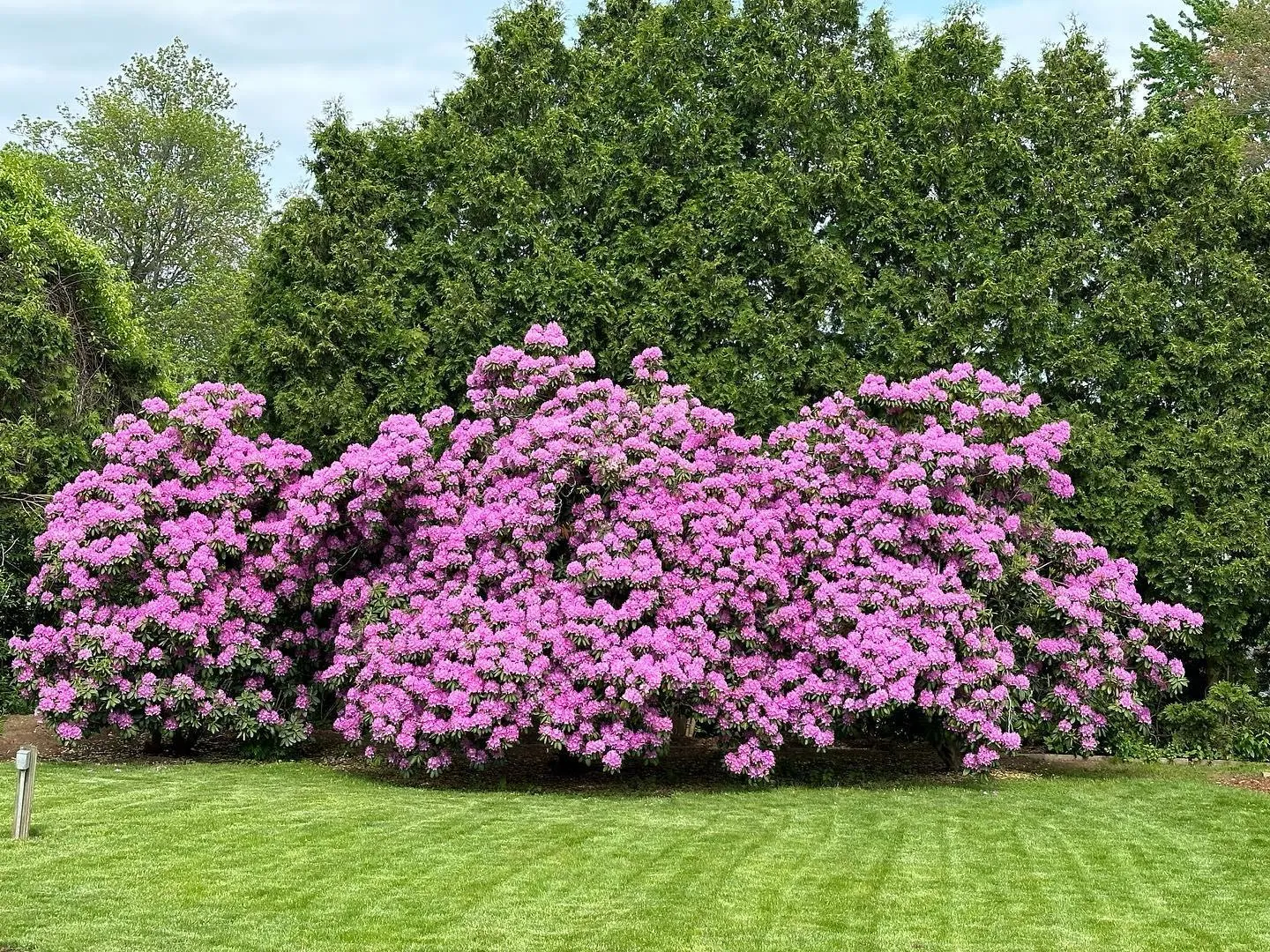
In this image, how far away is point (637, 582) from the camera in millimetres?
10062

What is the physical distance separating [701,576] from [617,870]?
147 inches

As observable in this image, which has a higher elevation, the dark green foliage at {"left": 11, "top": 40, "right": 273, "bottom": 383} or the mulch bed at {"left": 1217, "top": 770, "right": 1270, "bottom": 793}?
the dark green foliage at {"left": 11, "top": 40, "right": 273, "bottom": 383}

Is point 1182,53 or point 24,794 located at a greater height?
point 1182,53

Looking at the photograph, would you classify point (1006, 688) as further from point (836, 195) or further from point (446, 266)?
point (446, 266)

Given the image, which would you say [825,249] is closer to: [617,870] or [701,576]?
[701,576]

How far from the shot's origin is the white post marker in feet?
24.7

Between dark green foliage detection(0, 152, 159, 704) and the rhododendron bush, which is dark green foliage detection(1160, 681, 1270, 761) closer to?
the rhododendron bush

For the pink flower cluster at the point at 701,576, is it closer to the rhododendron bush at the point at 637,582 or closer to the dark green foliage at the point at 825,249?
the rhododendron bush at the point at 637,582

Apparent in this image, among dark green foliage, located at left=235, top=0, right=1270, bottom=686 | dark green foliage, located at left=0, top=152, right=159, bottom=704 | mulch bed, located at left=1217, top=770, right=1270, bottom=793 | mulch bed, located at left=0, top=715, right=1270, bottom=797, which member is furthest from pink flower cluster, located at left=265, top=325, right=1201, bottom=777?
dark green foliage, located at left=0, top=152, right=159, bottom=704

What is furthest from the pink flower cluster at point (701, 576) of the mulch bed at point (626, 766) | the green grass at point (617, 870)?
the green grass at point (617, 870)

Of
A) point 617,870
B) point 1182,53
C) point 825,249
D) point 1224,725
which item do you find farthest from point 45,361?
point 1182,53

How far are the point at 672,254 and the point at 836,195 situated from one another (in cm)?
207

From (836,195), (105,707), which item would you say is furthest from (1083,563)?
(105,707)

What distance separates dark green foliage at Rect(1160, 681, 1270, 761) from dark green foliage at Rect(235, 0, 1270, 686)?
1.73 ft
